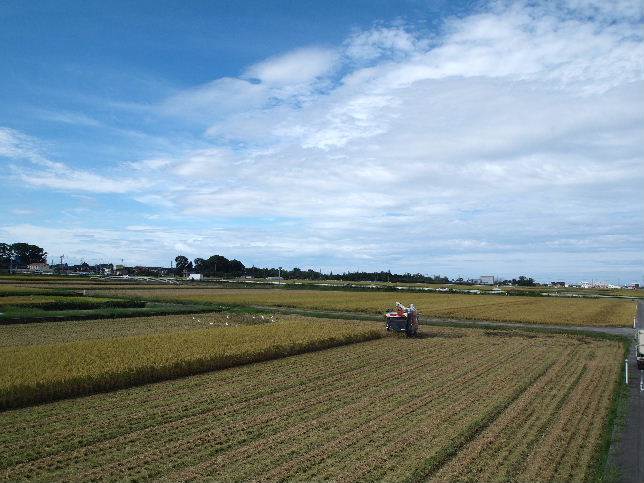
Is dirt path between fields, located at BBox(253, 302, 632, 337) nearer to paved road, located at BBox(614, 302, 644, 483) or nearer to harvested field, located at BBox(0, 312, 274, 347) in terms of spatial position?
harvested field, located at BBox(0, 312, 274, 347)

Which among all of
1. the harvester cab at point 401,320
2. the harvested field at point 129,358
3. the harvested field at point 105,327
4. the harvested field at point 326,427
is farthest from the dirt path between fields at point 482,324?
the harvested field at point 326,427

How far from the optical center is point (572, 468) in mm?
10367

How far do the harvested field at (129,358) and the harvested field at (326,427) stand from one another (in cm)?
67

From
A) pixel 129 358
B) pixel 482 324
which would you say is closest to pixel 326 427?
pixel 129 358

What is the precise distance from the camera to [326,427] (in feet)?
41.5

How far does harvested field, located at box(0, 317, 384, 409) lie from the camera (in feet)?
48.3

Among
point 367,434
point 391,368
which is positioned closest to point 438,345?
point 391,368

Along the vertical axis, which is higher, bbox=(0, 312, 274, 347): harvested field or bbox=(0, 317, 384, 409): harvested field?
bbox=(0, 317, 384, 409): harvested field

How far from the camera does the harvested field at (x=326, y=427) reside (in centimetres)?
1000

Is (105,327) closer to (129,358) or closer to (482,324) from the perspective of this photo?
(129,358)

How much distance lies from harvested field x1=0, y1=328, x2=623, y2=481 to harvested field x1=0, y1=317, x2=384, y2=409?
0.67 meters

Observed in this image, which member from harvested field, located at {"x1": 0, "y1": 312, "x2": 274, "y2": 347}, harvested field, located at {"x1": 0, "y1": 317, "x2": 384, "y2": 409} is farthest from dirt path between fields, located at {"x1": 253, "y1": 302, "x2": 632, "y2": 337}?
harvested field, located at {"x1": 0, "y1": 317, "x2": 384, "y2": 409}

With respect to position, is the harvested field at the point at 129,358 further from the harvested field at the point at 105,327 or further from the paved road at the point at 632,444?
the paved road at the point at 632,444

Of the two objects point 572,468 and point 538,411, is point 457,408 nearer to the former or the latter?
point 538,411
